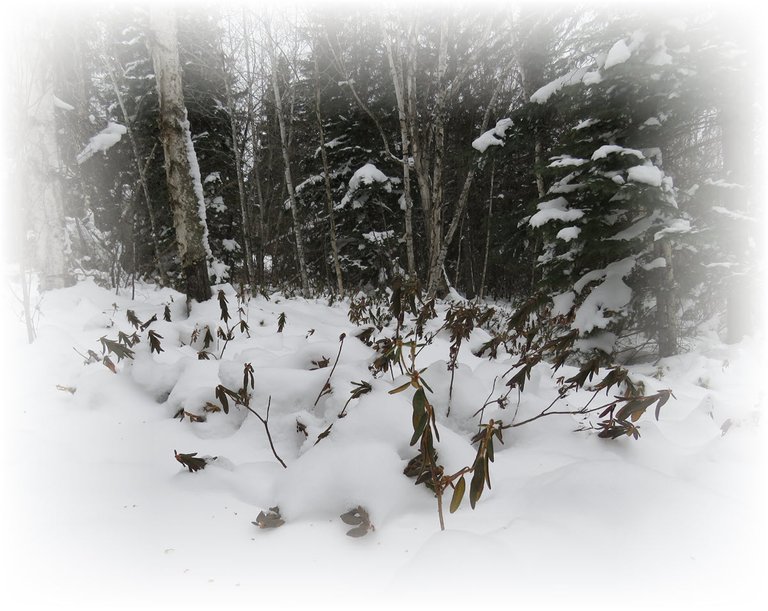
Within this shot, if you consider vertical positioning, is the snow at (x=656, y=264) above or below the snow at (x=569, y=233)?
below

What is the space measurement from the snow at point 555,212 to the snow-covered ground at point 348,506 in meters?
3.77

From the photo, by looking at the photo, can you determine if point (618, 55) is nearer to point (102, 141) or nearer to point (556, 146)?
point (556, 146)

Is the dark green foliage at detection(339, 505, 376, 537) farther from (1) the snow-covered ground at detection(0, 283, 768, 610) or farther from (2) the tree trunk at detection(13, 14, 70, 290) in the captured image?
(2) the tree trunk at detection(13, 14, 70, 290)

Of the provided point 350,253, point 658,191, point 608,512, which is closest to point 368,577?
point 608,512

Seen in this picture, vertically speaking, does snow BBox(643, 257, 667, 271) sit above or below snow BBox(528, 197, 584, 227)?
below

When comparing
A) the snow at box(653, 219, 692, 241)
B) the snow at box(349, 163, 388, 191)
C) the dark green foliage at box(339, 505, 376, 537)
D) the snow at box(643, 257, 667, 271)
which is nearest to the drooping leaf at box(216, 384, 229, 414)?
the dark green foliage at box(339, 505, 376, 537)

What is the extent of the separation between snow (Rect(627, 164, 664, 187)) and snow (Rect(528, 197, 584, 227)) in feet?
2.55

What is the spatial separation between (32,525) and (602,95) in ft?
21.9

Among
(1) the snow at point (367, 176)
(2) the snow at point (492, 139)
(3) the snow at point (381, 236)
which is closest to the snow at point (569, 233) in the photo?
(2) the snow at point (492, 139)

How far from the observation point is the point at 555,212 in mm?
5438

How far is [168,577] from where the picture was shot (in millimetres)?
1027

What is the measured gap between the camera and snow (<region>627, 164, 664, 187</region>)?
4549 mm

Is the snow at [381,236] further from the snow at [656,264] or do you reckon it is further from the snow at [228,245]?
the snow at [656,264]

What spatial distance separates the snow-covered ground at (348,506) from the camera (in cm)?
97
